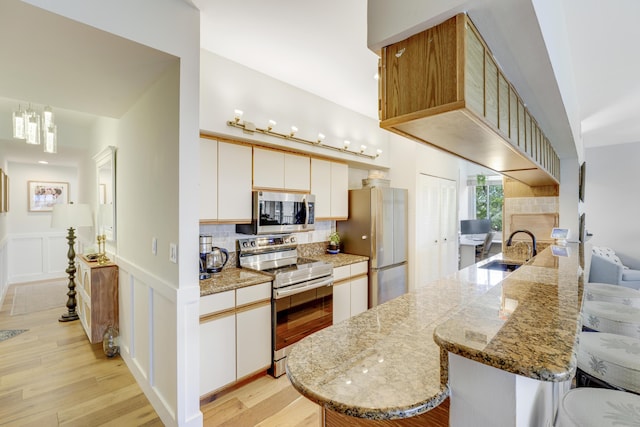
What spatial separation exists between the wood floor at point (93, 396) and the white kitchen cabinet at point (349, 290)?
0.95m

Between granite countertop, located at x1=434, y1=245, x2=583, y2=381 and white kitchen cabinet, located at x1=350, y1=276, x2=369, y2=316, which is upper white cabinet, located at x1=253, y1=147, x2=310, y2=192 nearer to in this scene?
white kitchen cabinet, located at x1=350, y1=276, x2=369, y2=316

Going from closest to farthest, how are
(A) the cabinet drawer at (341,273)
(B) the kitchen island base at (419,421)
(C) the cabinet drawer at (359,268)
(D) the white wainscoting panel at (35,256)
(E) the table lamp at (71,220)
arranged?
(B) the kitchen island base at (419,421)
(A) the cabinet drawer at (341,273)
(C) the cabinet drawer at (359,268)
(E) the table lamp at (71,220)
(D) the white wainscoting panel at (35,256)

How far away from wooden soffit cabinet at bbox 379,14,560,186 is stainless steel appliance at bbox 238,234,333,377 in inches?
66.7

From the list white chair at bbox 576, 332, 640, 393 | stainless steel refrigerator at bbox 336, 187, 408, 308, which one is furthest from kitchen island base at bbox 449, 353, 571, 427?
stainless steel refrigerator at bbox 336, 187, 408, 308

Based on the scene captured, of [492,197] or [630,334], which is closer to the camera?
[630,334]

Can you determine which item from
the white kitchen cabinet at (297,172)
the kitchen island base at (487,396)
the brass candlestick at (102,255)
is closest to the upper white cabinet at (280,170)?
the white kitchen cabinet at (297,172)

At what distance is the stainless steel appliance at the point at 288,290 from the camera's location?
2.50 metres

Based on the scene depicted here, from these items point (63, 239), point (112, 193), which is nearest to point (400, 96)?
point (112, 193)

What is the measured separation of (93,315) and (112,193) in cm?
116

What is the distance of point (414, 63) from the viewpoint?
108 cm

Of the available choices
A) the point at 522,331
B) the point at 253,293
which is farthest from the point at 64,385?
the point at 522,331

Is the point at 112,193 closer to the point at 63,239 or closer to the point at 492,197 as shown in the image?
the point at 63,239

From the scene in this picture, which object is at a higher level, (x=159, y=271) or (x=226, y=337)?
(x=159, y=271)

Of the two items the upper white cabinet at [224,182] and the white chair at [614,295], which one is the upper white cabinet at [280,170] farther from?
the white chair at [614,295]
